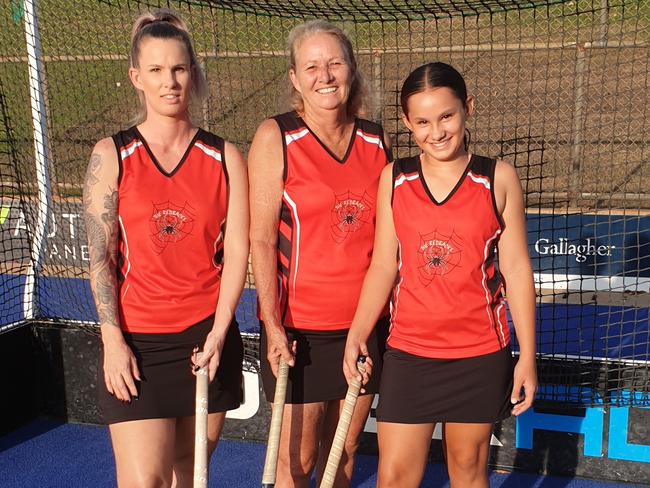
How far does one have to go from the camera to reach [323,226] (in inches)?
96.0

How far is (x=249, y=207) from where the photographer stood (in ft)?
8.03

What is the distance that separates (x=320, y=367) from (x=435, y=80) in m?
1.00

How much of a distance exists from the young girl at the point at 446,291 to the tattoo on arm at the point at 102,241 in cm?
76

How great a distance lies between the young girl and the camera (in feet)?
7.54

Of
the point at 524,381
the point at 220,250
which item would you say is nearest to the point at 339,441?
the point at 524,381

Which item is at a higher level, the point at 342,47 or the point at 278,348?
the point at 342,47

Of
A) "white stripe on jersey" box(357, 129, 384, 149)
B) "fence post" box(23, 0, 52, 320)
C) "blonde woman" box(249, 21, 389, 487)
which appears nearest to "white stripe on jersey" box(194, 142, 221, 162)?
"blonde woman" box(249, 21, 389, 487)

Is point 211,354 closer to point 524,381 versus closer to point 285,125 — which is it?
point 285,125

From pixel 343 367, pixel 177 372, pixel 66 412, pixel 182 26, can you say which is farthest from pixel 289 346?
pixel 66 412

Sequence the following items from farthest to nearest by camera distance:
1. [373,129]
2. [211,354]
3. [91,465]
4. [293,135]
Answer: [91,465]
[373,129]
[293,135]
[211,354]

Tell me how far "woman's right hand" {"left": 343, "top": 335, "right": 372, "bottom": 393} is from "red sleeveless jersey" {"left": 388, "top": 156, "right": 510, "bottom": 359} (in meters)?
0.15

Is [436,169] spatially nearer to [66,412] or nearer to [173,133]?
[173,133]

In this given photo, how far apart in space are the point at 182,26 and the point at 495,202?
3.63 feet

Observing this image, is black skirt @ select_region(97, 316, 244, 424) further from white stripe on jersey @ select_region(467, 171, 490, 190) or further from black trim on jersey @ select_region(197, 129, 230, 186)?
white stripe on jersey @ select_region(467, 171, 490, 190)
